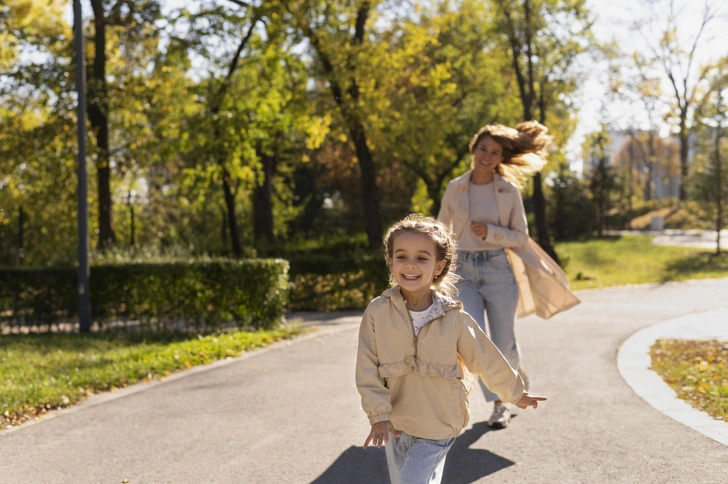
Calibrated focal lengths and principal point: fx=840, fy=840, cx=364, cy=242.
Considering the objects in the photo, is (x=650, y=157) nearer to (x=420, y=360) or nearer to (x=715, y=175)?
(x=715, y=175)

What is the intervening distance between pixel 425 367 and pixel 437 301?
0.29 m

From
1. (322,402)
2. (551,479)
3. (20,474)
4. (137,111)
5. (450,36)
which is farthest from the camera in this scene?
(450,36)

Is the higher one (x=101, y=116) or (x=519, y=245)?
(x=101, y=116)

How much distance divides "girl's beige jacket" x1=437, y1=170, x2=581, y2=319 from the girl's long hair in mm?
144

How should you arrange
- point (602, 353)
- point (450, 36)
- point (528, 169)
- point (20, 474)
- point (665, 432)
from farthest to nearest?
point (450, 36)
point (602, 353)
point (528, 169)
point (665, 432)
point (20, 474)

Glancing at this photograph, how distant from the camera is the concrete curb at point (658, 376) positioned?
6.11 m

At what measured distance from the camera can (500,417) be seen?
20.3 ft

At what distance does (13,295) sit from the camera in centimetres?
1395

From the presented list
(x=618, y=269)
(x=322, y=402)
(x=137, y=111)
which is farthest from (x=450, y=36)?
(x=322, y=402)

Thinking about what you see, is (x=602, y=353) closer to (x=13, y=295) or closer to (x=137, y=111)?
(x=13, y=295)

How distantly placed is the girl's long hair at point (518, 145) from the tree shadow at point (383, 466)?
205 centimetres

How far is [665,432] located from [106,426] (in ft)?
13.6

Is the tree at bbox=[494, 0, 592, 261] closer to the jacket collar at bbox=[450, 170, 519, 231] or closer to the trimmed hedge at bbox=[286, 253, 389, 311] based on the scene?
the trimmed hedge at bbox=[286, 253, 389, 311]

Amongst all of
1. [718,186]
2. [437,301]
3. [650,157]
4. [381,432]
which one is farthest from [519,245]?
[650,157]
